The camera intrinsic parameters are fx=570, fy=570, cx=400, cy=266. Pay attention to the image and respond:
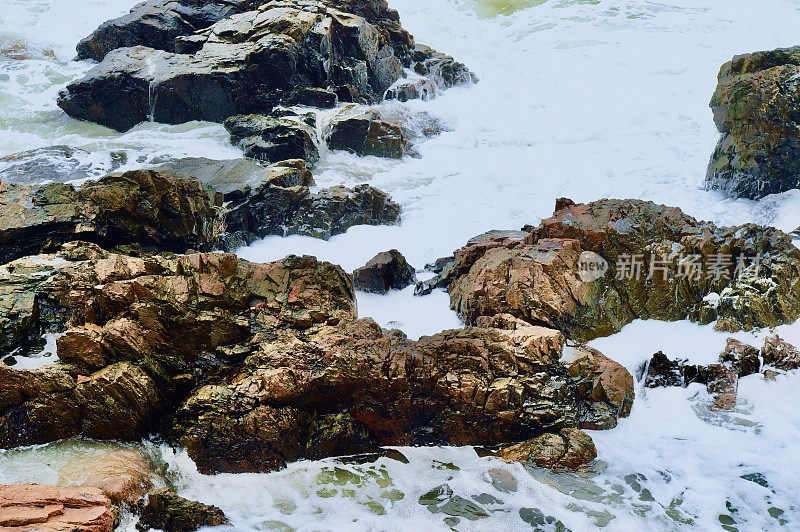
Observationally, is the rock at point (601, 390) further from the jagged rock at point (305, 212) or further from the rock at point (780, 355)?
the jagged rock at point (305, 212)

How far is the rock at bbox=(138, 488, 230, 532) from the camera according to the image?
3732 millimetres

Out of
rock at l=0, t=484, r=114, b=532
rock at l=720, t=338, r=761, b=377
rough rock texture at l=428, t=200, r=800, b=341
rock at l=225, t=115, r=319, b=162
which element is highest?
rock at l=225, t=115, r=319, b=162

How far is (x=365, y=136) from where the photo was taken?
1284cm

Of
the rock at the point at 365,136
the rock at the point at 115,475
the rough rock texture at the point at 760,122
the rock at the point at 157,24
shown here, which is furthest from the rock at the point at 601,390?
the rock at the point at 157,24

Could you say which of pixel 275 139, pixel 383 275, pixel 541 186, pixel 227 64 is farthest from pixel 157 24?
pixel 383 275

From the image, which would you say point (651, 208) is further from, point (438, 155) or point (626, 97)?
point (626, 97)

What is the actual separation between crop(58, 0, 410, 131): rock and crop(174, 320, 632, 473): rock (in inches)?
397

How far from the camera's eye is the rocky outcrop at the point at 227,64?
1308cm

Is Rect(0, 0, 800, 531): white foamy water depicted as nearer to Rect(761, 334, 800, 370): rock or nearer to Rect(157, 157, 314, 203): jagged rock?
Rect(761, 334, 800, 370): rock

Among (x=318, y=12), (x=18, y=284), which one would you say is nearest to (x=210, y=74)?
(x=318, y=12)

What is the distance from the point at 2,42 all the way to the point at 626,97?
1842 centimetres

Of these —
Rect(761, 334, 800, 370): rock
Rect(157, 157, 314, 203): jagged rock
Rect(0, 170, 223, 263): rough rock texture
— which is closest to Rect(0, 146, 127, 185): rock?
Rect(157, 157, 314, 203): jagged rock

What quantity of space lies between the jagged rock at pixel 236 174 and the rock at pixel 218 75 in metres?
3.67

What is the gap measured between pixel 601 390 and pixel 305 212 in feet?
19.9
